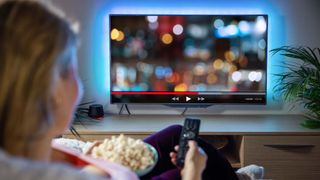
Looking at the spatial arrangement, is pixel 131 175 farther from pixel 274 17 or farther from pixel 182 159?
pixel 274 17

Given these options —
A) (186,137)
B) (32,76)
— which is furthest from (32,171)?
(186,137)

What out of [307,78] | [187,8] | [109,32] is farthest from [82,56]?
[307,78]

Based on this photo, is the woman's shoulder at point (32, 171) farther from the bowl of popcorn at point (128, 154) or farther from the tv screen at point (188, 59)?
the tv screen at point (188, 59)

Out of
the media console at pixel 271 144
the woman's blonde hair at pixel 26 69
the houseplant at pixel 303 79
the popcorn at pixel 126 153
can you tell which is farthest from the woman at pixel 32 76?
the houseplant at pixel 303 79

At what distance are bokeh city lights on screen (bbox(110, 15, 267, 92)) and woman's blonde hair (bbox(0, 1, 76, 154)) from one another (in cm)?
218

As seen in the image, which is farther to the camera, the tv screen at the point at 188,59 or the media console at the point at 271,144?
the tv screen at the point at 188,59

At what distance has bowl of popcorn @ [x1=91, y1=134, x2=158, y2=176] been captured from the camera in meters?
1.44

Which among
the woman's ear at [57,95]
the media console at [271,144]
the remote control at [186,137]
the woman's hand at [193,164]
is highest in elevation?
the woman's ear at [57,95]

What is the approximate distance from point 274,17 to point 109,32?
1.14m

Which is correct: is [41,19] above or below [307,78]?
above

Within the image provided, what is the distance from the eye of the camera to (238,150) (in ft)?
9.06

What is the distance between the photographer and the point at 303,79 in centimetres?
267

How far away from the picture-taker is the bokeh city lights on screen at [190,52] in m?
2.94

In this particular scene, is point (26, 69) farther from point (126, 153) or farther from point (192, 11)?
point (192, 11)
